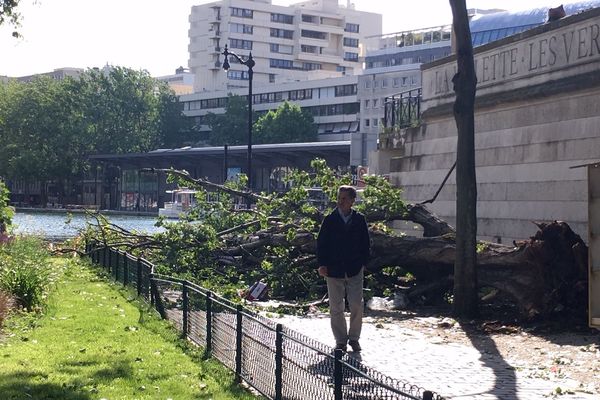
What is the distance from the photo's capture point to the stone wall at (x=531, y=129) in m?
15.8

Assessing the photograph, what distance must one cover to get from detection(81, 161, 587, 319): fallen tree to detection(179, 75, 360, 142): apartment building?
96612 millimetres

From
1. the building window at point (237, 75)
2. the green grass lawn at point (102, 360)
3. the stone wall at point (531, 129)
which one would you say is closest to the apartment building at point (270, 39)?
the building window at point (237, 75)

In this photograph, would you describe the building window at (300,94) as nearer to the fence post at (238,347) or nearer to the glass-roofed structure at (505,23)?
the glass-roofed structure at (505,23)

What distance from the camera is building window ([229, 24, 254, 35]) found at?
513ft

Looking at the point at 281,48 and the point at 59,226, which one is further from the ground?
the point at 281,48

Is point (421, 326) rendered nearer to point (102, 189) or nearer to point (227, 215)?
point (227, 215)

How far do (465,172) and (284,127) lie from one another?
337 ft

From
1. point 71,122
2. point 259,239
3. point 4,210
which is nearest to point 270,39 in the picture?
point 71,122

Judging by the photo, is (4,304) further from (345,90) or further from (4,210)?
(345,90)

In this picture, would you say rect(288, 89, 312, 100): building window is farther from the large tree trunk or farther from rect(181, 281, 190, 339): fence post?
rect(181, 281, 190, 339): fence post

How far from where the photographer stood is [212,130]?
131 meters

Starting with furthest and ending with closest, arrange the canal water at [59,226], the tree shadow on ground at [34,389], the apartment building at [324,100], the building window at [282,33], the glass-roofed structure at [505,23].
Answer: the building window at [282,33], the apartment building at [324,100], the canal water at [59,226], the glass-roofed structure at [505,23], the tree shadow on ground at [34,389]

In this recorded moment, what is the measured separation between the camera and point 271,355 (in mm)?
8883

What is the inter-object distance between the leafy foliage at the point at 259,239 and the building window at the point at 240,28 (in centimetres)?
13677
